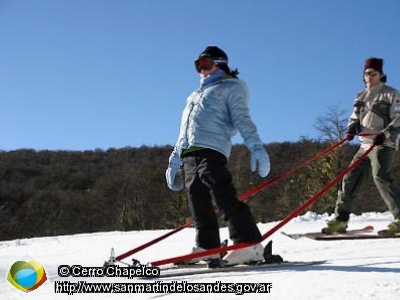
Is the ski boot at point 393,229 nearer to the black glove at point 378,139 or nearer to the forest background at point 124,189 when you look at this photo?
the black glove at point 378,139

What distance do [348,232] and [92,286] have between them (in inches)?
138

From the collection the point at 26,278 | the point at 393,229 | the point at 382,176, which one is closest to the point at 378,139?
the point at 382,176

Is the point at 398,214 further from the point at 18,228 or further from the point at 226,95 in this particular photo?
the point at 18,228

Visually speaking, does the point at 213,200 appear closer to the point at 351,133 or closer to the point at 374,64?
the point at 351,133

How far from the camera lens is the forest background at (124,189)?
986 inches

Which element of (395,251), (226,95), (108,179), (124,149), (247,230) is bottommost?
(395,251)

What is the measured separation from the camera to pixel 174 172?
3.83 metres

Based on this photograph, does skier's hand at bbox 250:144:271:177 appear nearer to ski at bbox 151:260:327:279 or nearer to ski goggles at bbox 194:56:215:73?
ski at bbox 151:260:327:279

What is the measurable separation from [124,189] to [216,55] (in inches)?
1086

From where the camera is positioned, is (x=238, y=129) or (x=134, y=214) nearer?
(x=238, y=129)

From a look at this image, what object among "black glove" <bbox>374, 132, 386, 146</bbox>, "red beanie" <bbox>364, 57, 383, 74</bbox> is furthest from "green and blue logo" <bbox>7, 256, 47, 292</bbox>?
"red beanie" <bbox>364, 57, 383, 74</bbox>

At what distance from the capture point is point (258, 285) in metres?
2.43

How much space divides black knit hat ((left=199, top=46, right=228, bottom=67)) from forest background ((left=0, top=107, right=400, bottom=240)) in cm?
1580

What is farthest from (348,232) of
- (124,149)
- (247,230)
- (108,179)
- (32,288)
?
(124,149)
